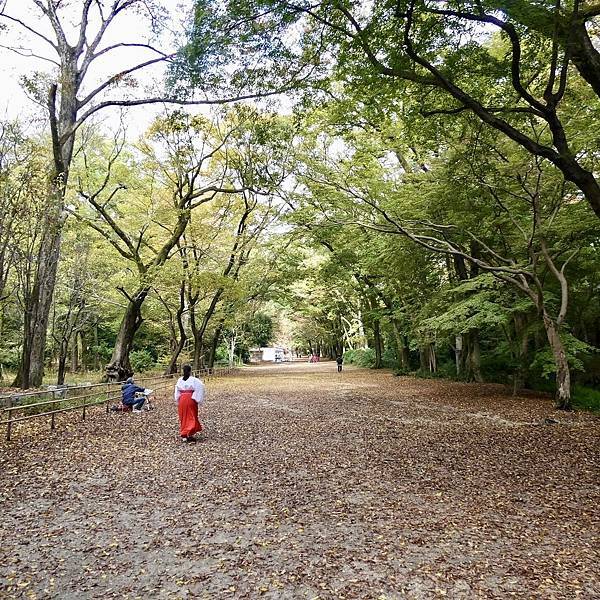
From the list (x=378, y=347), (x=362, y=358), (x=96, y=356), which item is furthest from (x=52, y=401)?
(x=362, y=358)

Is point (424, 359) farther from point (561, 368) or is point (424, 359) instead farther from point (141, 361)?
point (141, 361)

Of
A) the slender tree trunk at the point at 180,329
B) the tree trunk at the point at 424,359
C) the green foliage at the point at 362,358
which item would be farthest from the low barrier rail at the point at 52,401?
the green foliage at the point at 362,358

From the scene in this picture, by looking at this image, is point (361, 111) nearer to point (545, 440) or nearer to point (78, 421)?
point (545, 440)

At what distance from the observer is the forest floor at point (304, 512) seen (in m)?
3.42

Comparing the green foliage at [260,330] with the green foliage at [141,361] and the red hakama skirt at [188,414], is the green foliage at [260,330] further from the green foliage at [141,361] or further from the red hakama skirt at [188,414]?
the red hakama skirt at [188,414]

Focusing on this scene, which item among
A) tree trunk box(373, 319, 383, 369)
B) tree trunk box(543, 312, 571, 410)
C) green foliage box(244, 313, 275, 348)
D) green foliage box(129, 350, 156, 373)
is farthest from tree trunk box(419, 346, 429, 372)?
green foliage box(244, 313, 275, 348)

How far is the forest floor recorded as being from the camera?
135 inches

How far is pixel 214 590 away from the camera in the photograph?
3.30m

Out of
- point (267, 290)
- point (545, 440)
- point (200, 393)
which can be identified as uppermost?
point (267, 290)

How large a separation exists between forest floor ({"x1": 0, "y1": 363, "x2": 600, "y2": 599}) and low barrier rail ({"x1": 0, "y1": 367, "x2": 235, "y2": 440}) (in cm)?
45

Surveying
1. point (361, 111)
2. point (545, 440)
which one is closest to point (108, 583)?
point (545, 440)

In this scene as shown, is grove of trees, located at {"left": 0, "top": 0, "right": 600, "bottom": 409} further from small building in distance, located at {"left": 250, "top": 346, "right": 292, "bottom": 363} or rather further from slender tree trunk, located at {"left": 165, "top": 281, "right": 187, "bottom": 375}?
small building in distance, located at {"left": 250, "top": 346, "right": 292, "bottom": 363}

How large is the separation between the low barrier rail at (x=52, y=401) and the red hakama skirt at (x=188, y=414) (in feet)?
8.20

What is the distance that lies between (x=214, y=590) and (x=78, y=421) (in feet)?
27.0
